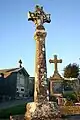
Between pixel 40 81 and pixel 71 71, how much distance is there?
37798mm

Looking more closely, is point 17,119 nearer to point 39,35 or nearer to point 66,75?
point 39,35

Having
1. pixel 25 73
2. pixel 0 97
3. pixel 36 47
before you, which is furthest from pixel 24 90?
pixel 36 47

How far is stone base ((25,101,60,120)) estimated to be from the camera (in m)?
13.4

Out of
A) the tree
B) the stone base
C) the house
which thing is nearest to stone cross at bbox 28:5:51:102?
the stone base

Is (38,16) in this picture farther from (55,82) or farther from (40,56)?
(55,82)

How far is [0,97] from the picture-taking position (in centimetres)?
4769

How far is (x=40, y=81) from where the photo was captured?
14.4 m

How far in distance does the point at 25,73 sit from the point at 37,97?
134 feet

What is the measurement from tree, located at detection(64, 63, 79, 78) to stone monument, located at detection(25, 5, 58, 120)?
36.5 meters

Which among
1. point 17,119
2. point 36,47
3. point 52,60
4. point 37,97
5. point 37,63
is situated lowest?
point 17,119

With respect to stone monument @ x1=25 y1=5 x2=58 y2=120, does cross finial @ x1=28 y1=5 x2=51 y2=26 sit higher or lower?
higher

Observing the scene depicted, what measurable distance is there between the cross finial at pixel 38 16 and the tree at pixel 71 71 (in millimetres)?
36487

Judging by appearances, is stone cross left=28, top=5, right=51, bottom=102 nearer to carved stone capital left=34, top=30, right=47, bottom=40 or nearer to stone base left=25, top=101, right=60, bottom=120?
carved stone capital left=34, top=30, right=47, bottom=40

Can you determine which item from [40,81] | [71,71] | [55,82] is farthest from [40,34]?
[71,71]
